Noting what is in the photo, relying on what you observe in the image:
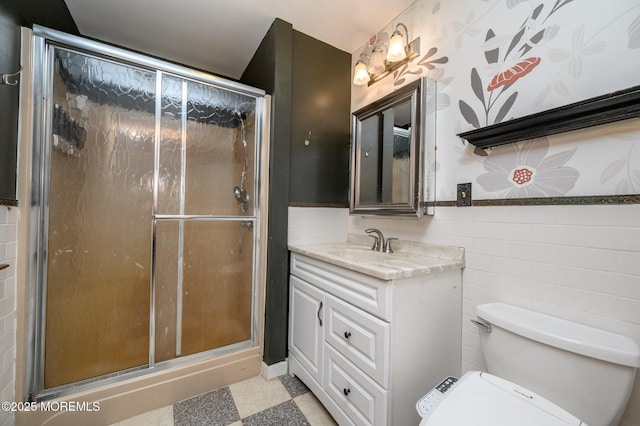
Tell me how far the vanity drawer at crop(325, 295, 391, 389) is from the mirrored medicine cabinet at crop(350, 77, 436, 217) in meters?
0.63

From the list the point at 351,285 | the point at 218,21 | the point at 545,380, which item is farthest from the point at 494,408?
the point at 218,21

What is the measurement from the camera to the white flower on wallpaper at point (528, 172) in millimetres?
928

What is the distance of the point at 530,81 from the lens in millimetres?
1019

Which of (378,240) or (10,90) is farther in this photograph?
(378,240)

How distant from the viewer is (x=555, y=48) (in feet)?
3.12

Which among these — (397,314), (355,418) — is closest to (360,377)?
(355,418)

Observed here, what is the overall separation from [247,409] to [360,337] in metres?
0.83

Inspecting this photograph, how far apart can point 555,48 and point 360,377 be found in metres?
1.56

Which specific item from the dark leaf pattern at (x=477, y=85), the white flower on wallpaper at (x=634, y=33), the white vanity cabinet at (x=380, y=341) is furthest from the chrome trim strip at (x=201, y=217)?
the white flower on wallpaper at (x=634, y=33)

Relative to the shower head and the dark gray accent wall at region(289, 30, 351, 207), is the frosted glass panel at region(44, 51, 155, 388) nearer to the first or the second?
the shower head

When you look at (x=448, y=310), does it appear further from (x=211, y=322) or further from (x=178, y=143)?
(x=178, y=143)

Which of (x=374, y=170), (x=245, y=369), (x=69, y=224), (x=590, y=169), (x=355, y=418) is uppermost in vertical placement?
(x=374, y=170)

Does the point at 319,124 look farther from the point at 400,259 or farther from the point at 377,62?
the point at 400,259

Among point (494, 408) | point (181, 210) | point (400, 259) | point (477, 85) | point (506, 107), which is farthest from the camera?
point (181, 210)
